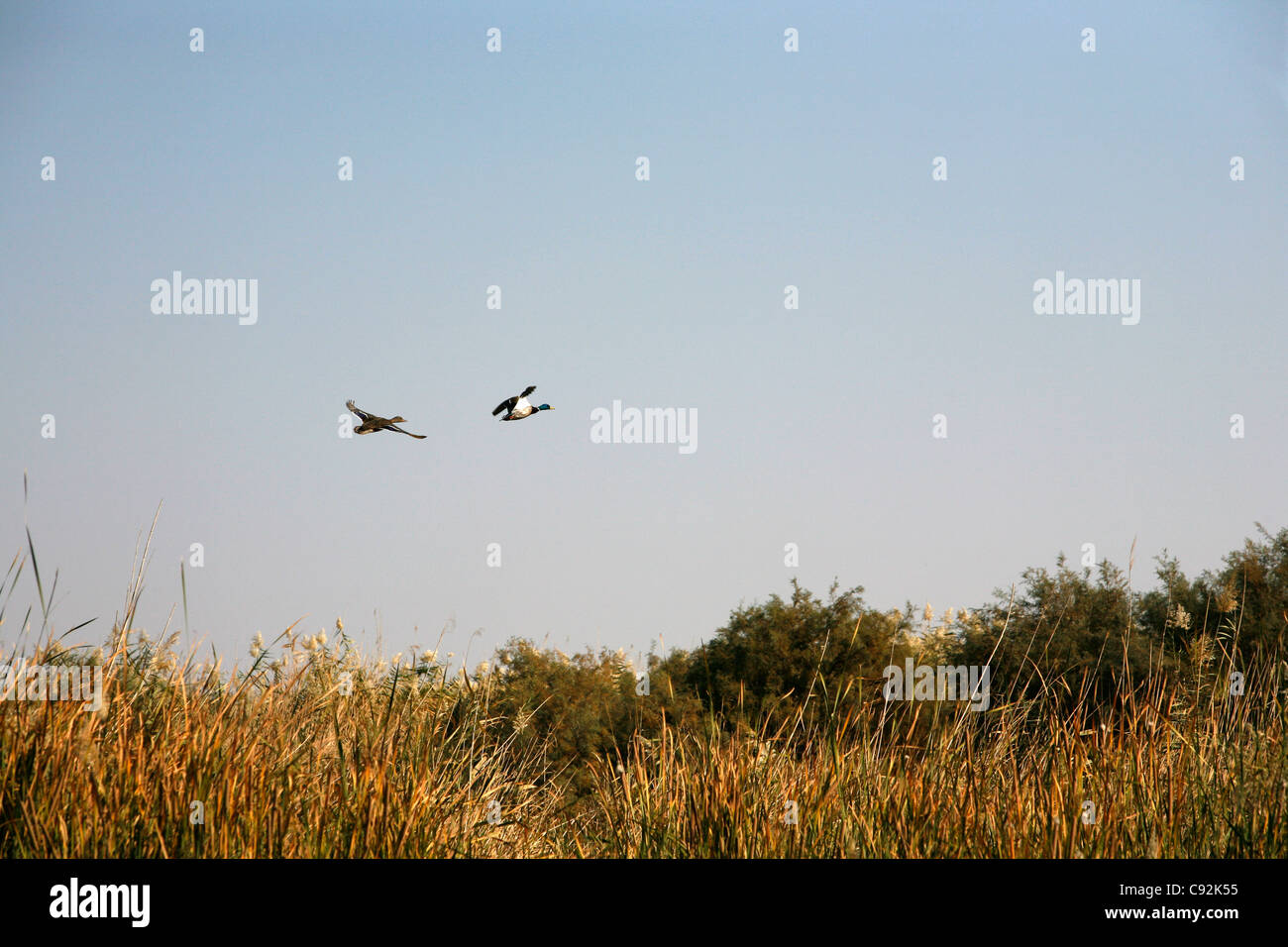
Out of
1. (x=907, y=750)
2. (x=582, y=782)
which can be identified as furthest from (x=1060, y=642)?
(x=907, y=750)

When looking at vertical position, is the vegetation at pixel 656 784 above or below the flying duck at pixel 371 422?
below

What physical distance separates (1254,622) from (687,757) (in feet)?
38.7

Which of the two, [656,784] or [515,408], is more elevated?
[515,408]

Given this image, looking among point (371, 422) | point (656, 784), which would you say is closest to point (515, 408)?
point (371, 422)

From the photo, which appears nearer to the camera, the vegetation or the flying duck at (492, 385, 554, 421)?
the vegetation

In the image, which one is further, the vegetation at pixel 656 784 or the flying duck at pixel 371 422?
the flying duck at pixel 371 422

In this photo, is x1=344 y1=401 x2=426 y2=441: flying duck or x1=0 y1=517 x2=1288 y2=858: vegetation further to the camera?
x1=344 y1=401 x2=426 y2=441: flying duck

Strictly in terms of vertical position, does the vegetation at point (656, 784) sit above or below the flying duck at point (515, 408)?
below

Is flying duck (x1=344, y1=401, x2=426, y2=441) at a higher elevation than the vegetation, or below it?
higher

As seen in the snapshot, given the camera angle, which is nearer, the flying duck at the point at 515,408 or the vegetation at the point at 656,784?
the vegetation at the point at 656,784

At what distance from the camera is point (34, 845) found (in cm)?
413

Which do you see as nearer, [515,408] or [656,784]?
[656,784]

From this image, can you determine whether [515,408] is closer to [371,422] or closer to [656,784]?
[371,422]
